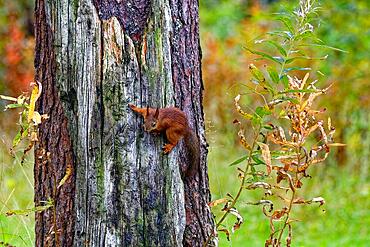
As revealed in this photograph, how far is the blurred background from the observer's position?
732 centimetres

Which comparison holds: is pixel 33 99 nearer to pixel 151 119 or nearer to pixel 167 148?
pixel 151 119

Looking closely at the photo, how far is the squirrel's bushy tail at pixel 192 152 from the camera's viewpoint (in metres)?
3.51

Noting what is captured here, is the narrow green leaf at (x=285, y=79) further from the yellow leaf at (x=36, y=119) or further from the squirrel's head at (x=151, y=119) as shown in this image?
the yellow leaf at (x=36, y=119)

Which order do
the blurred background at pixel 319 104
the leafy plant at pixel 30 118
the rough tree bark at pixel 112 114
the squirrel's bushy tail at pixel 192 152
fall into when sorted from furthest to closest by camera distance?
1. the blurred background at pixel 319 104
2. the squirrel's bushy tail at pixel 192 152
3. the rough tree bark at pixel 112 114
4. the leafy plant at pixel 30 118

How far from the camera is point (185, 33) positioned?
3527 millimetres

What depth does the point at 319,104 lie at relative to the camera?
32.0 ft

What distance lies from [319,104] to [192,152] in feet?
21.1

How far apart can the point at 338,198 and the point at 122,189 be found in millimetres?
5346

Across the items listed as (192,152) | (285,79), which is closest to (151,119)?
(192,152)

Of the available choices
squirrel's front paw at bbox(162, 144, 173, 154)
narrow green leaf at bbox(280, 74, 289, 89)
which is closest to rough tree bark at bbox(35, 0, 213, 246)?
squirrel's front paw at bbox(162, 144, 173, 154)

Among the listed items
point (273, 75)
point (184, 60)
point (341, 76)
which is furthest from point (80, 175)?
point (341, 76)

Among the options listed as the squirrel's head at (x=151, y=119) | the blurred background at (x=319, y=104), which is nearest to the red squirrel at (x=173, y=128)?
the squirrel's head at (x=151, y=119)

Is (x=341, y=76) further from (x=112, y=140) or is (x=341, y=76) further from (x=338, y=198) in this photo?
(x=112, y=140)

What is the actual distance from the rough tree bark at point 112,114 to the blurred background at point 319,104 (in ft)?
6.23
